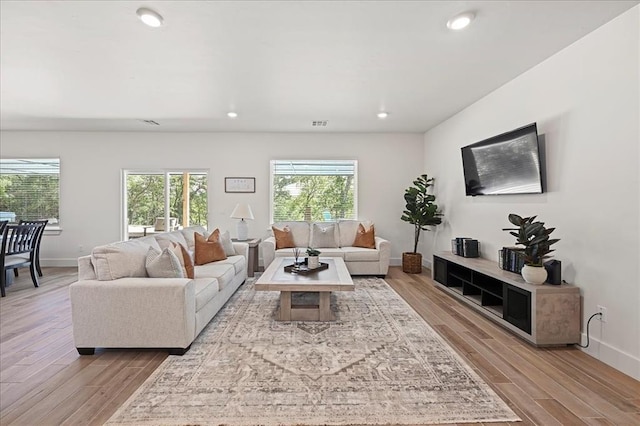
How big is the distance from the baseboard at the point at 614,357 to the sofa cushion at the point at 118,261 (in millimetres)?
3745

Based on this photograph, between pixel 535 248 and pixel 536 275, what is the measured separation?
23cm

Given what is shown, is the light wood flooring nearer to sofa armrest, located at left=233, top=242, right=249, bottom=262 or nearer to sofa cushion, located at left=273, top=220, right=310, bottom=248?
sofa armrest, located at left=233, top=242, right=249, bottom=262

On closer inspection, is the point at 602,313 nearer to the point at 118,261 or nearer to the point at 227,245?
the point at 118,261

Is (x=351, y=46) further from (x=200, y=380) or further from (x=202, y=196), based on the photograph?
(x=202, y=196)

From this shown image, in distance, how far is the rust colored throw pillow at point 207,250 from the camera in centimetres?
404

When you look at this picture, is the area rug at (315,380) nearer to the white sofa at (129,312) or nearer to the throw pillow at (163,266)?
the white sofa at (129,312)

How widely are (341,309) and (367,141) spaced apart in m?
3.71

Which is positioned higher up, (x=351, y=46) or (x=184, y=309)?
(x=351, y=46)

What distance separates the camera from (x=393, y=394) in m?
1.98

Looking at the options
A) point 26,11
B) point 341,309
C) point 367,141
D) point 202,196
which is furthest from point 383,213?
point 26,11

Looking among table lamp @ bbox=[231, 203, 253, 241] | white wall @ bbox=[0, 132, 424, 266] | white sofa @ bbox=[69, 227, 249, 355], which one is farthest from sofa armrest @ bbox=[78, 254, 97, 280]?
white wall @ bbox=[0, 132, 424, 266]

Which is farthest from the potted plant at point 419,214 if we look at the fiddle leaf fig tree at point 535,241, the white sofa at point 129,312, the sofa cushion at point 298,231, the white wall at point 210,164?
the white sofa at point 129,312

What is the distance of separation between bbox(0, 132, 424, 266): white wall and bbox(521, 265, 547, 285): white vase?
3564 mm

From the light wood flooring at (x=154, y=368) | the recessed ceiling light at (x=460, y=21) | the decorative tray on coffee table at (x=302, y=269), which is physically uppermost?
the recessed ceiling light at (x=460, y=21)
